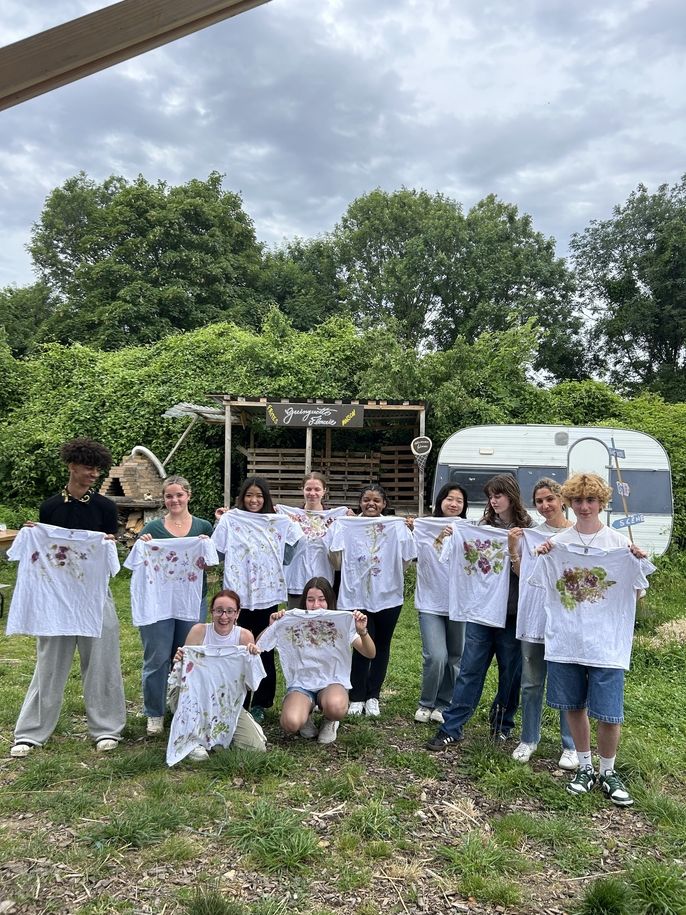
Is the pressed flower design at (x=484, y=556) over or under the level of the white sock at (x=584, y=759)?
over

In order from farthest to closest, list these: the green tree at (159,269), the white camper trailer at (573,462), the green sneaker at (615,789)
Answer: the green tree at (159,269) → the white camper trailer at (573,462) → the green sneaker at (615,789)

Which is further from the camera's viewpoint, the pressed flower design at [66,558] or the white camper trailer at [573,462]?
the white camper trailer at [573,462]

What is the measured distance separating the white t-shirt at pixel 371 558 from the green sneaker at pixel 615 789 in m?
1.73

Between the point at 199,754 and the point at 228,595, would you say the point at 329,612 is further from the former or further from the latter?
the point at 199,754

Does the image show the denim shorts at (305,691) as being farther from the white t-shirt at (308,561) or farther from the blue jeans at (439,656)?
the blue jeans at (439,656)

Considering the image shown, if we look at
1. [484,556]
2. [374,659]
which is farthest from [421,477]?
[484,556]

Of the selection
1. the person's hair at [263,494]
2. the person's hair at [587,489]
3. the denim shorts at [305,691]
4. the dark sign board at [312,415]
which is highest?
the dark sign board at [312,415]

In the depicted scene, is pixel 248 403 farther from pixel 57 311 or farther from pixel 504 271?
pixel 504 271

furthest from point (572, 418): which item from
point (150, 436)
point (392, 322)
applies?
point (150, 436)

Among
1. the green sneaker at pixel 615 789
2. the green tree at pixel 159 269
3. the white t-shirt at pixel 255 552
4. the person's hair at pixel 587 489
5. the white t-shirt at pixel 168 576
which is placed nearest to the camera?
the green sneaker at pixel 615 789

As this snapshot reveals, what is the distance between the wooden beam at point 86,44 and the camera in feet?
4.17

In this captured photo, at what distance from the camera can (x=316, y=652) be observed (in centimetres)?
417

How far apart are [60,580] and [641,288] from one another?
28371 mm

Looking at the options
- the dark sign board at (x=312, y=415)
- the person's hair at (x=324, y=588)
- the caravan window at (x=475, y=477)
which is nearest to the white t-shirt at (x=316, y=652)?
the person's hair at (x=324, y=588)
